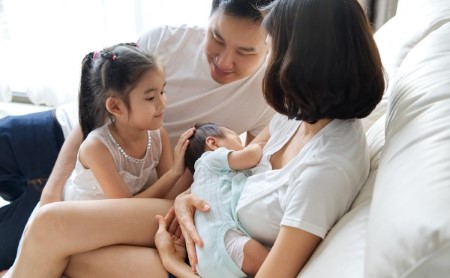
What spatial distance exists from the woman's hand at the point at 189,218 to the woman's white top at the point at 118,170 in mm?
287

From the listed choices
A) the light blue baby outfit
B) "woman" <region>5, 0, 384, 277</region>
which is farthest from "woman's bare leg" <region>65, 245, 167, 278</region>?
the light blue baby outfit

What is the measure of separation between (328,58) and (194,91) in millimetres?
874

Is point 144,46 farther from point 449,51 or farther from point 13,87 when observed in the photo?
point 13,87

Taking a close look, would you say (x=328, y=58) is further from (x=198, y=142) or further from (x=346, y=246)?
(x=198, y=142)

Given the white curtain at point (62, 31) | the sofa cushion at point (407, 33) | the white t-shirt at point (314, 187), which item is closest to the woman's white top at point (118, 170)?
the white t-shirt at point (314, 187)

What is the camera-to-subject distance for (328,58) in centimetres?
92

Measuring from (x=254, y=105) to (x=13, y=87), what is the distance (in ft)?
6.86

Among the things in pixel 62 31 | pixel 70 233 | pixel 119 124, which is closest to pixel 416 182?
pixel 70 233

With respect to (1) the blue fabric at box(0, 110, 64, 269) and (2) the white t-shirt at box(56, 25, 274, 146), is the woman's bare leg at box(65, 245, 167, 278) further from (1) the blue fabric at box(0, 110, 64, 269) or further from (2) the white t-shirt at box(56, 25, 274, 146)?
(2) the white t-shirt at box(56, 25, 274, 146)

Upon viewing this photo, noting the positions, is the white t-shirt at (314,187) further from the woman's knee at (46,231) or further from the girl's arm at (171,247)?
the woman's knee at (46,231)

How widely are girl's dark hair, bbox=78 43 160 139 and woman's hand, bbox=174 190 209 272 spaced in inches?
14.6

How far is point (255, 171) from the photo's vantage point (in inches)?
49.3

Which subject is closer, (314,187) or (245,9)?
(314,187)

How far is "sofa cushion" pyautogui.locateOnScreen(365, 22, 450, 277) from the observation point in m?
0.55
